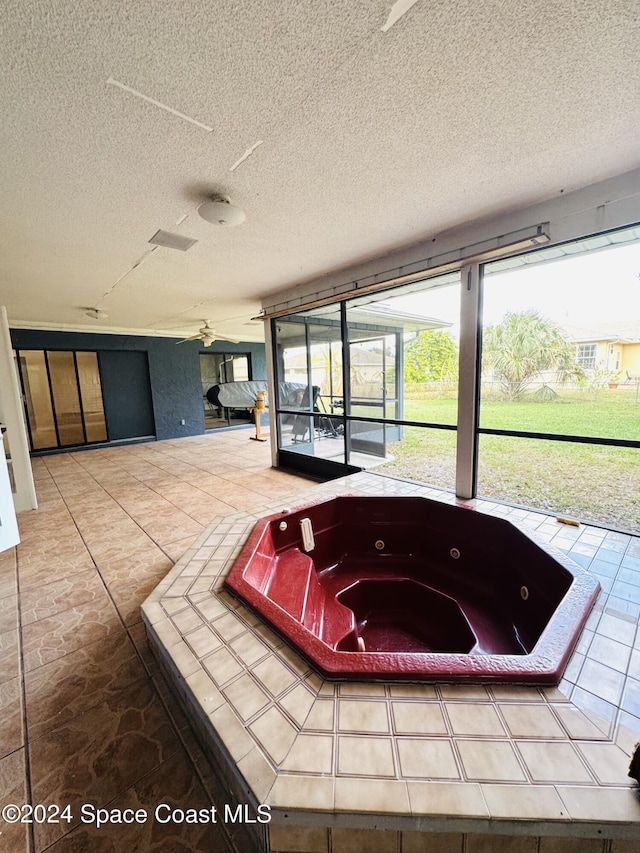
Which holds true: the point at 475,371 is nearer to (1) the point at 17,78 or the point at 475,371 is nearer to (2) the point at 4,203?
(1) the point at 17,78

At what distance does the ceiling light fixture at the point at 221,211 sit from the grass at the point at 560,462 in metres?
2.35

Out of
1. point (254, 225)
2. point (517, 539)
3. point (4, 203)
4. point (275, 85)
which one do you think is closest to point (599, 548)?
point (517, 539)

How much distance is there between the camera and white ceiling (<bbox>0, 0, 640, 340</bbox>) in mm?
1029

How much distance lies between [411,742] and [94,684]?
4.65 feet

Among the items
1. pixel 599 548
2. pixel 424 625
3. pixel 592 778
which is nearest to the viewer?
pixel 592 778

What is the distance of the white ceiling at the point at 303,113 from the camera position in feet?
3.38

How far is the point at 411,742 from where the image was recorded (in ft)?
3.10

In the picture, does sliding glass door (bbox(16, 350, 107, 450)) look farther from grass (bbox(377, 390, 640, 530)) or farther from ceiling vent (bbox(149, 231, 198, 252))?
grass (bbox(377, 390, 640, 530))

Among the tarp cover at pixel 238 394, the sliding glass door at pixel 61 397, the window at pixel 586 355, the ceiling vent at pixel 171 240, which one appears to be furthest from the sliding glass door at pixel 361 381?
the sliding glass door at pixel 61 397

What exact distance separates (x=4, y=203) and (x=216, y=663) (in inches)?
110

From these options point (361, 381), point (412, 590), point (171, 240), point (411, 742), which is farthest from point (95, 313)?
point (411, 742)

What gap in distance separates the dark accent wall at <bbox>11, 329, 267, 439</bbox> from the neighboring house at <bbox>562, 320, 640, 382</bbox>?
7.19 meters

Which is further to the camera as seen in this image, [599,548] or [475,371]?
[475,371]

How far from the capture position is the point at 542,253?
2.47 metres
